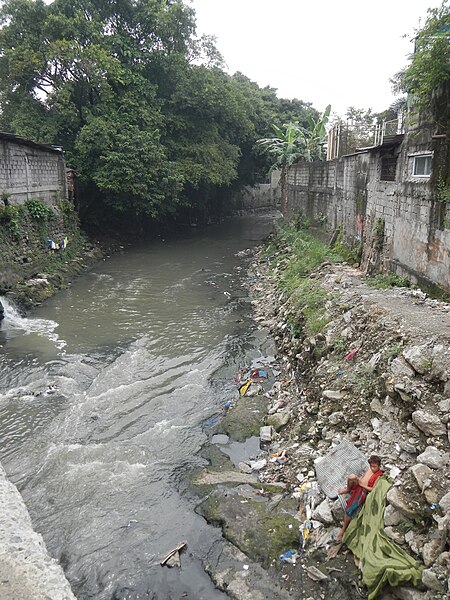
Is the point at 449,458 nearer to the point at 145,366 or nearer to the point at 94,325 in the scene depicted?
the point at 145,366

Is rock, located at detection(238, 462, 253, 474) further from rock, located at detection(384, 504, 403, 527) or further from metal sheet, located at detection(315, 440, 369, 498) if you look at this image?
rock, located at detection(384, 504, 403, 527)

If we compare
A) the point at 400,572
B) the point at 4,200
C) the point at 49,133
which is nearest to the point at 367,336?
the point at 400,572

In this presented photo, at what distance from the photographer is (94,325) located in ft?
42.1

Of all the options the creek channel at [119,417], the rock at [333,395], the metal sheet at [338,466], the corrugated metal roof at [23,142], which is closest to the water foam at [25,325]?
the creek channel at [119,417]

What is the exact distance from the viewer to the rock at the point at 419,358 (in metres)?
5.84

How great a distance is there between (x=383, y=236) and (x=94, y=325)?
8032mm

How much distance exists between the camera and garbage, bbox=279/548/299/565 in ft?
16.2

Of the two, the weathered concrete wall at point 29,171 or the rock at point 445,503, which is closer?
the rock at point 445,503

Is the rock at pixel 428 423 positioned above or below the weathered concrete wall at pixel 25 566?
above

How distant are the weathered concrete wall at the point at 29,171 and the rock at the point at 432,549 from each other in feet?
50.1

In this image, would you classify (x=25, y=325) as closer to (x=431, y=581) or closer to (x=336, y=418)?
(x=336, y=418)

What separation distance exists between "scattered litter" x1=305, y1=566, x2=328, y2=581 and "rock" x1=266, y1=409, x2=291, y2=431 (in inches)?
112

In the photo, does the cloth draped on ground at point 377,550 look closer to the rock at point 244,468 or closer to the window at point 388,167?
the rock at point 244,468

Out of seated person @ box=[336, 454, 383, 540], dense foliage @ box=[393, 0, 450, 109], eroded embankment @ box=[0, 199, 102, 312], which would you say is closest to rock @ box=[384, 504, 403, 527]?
seated person @ box=[336, 454, 383, 540]
